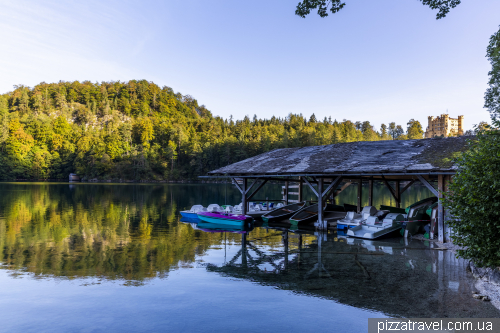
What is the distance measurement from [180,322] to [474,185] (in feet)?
19.2

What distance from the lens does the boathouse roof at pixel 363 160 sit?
519 inches

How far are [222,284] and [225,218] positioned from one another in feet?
31.1

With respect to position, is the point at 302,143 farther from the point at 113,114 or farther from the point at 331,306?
the point at 331,306

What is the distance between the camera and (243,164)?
64.3 feet

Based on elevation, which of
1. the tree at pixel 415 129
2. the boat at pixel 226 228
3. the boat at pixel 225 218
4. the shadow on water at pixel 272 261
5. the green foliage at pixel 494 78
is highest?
the tree at pixel 415 129

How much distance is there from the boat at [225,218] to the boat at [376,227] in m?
5.03

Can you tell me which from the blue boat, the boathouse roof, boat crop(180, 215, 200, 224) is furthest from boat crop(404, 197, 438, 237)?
boat crop(180, 215, 200, 224)

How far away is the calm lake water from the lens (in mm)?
5828

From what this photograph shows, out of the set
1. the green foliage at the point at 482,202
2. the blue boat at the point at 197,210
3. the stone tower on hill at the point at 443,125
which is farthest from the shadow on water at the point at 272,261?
the stone tower on hill at the point at 443,125

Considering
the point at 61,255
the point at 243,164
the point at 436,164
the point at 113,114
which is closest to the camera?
the point at 61,255

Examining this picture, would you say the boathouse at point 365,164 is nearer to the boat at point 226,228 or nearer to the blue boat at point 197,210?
the blue boat at point 197,210

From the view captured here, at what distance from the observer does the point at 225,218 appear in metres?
17.3

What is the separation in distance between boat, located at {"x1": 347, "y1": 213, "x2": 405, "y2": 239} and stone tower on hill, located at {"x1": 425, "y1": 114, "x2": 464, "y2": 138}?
15016cm

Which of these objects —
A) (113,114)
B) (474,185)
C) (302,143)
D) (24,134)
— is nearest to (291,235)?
(474,185)
